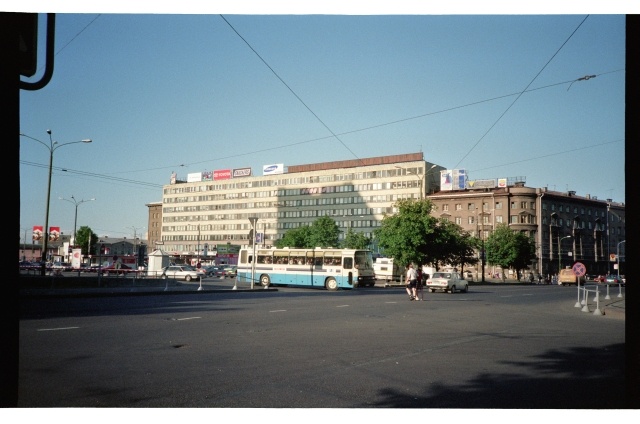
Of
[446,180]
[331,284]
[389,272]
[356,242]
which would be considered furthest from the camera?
[446,180]

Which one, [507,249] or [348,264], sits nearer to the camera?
[348,264]

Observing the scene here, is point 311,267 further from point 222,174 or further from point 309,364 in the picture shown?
point 222,174

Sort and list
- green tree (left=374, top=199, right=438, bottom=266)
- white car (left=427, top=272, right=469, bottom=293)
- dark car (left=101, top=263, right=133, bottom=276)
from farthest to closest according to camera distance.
A: 1. green tree (left=374, top=199, right=438, bottom=266)
2. dark car (left=101, top=263, right=133, bottom=276)
3. white car (left=427, top=272, right=469, bottom=293)

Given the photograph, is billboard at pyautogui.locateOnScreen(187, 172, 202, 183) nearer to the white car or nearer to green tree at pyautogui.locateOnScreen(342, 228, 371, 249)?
green tree at pyautogui.locateOnScreen(342, 228, 371, 249)

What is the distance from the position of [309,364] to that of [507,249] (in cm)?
7768

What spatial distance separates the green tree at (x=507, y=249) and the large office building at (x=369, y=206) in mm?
3999

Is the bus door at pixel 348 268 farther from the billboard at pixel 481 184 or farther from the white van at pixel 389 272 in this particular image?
the billboard at pixel 481 184

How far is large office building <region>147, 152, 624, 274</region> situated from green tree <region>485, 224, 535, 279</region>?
400cm

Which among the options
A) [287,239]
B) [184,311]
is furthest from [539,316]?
[287,239]

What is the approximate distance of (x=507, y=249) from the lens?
8062 centimetres

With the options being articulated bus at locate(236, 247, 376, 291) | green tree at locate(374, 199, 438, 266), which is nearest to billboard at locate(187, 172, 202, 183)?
green tree at locate(374, 199, 438, 266)

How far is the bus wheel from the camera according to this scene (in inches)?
1543

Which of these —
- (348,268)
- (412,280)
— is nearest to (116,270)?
(348,268)
